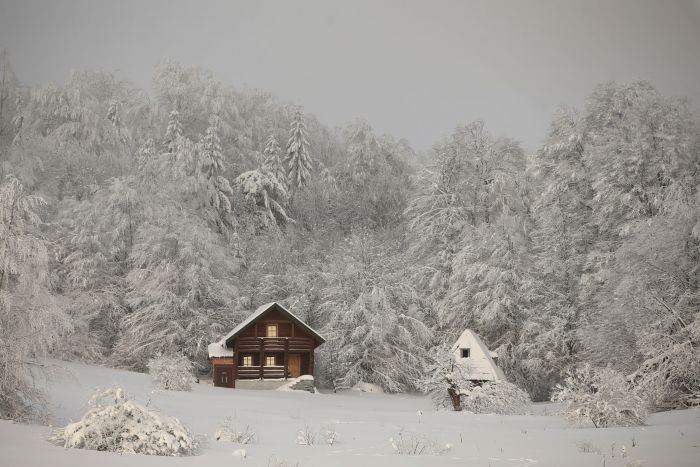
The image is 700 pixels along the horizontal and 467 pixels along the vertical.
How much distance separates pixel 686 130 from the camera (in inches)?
1224

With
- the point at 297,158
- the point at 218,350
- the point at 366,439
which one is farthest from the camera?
the point at 297,158

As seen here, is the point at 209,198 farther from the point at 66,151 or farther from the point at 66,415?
the point at 66,415

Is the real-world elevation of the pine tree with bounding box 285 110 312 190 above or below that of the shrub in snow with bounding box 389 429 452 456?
above

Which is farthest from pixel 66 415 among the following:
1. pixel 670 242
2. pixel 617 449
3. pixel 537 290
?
pixel 537 290

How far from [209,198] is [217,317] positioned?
10.9 m

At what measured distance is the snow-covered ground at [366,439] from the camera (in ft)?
34.0

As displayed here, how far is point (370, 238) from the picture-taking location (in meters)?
44.7

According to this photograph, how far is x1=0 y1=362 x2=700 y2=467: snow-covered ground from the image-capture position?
10.4m

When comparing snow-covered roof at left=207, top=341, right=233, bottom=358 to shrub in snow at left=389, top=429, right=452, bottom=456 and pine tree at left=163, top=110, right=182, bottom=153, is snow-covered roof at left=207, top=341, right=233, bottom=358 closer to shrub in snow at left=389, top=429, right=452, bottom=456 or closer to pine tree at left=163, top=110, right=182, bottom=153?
pine tree at left=163, top=110, right=182, bottom=153

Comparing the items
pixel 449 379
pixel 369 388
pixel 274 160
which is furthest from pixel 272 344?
pixel 274 160

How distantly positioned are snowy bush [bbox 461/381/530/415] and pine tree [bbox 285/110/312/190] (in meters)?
32.7

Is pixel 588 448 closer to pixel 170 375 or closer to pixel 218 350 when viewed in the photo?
pixel 170 375

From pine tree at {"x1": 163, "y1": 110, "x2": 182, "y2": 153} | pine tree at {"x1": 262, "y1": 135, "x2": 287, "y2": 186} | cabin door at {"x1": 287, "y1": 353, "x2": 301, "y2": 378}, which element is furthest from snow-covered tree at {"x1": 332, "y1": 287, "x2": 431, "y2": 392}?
pine tree at {"x1": 163, "y1": 110, "x2": 182, "y2": 153}

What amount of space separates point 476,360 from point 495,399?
3895 millimetres
